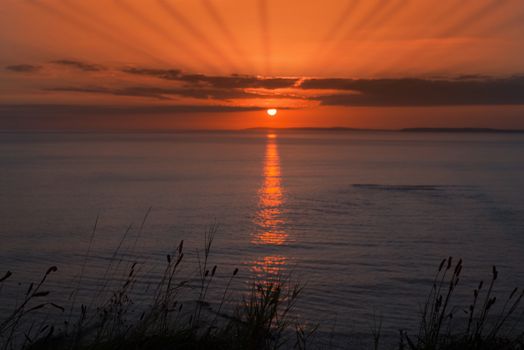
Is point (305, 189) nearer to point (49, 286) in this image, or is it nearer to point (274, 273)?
point (274, 273)

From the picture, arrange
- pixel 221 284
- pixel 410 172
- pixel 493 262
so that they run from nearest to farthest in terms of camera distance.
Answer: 1. pixel 221 284
2. pixel 493 262
3. pixel 410 172

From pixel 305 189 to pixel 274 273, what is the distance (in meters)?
20.3

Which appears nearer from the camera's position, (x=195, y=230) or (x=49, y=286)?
(x=49, y=286)

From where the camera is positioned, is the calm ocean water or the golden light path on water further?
the golden light path on water

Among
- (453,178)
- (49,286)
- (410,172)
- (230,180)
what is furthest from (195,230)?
(410,172)

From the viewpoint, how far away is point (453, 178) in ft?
136

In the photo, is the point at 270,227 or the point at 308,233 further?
the point at 270,227

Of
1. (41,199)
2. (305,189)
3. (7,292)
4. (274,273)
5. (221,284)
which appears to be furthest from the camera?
(305,189)

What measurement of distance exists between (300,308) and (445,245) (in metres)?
7.67

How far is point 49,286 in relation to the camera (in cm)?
1191

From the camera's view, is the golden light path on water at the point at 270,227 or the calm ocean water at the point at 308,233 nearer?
the calm ocean water at the point at 308,233

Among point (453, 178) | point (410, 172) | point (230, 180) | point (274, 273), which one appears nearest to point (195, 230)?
point (274, 273)

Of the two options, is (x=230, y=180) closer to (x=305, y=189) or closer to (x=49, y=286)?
(x=305, y=189)

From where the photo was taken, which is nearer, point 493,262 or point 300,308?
point 300,308
